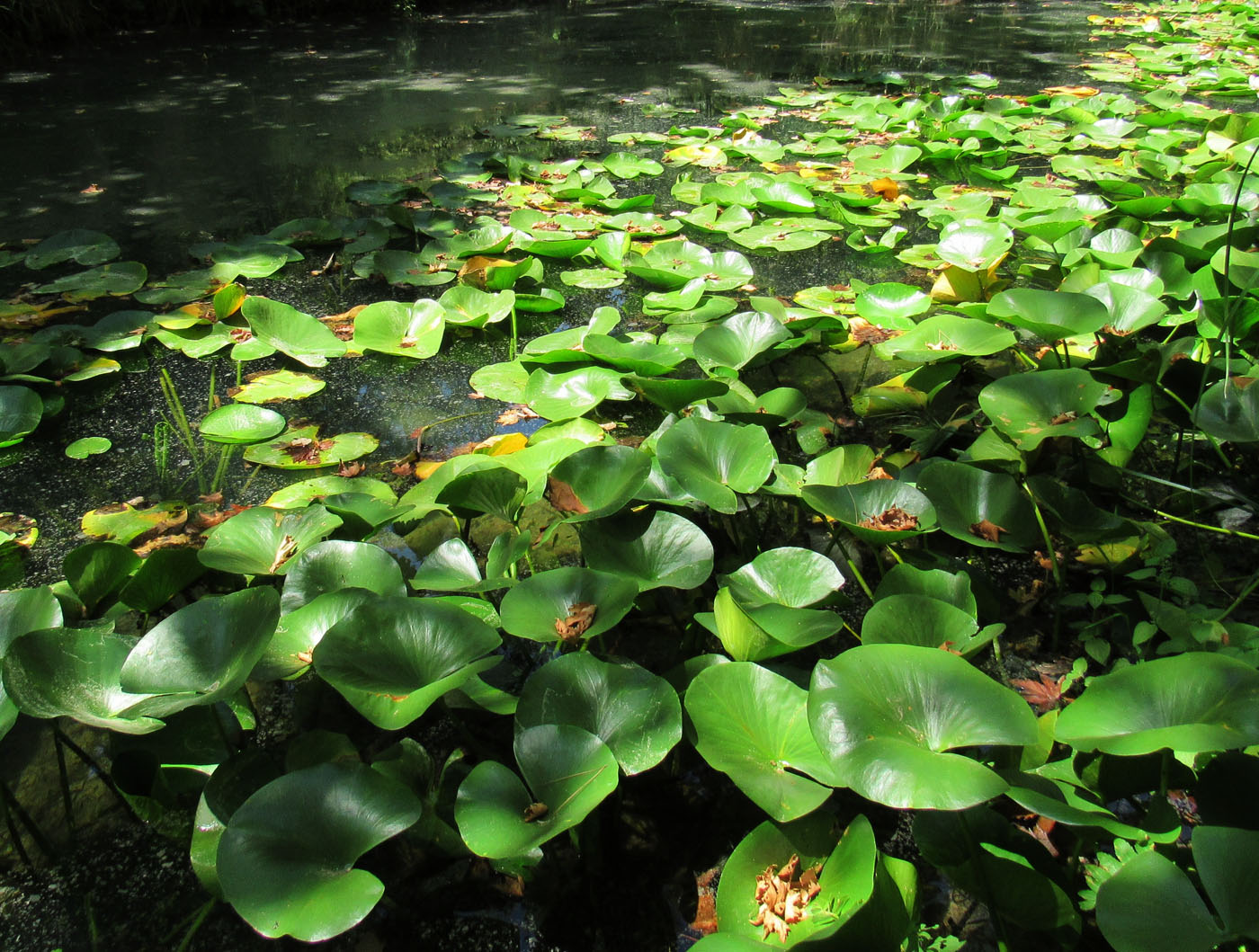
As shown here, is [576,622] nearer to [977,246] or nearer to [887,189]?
[977,246]

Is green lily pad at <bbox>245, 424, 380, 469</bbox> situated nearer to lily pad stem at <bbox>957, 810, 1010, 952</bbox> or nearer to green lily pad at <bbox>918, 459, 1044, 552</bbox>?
green lily pad at <bbox>918, 459, 1044, 552</bbox>

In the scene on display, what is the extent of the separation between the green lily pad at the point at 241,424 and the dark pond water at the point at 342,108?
0.06 m

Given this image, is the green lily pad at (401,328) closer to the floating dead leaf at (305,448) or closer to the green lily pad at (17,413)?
the floating dead leaf at (305,448)

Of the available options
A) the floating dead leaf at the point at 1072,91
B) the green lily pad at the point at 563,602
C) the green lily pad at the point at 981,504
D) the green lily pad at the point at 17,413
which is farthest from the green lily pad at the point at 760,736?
the floating dead leaf at the point at 1072,91

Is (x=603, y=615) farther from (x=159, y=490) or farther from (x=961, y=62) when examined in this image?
(x=961, y=62)

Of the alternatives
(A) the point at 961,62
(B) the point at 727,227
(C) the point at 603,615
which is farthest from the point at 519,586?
(A) the point at 961,62

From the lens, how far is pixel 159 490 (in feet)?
3.94

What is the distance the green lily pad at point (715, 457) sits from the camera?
0.92 m

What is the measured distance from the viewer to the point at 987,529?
920 millimetres

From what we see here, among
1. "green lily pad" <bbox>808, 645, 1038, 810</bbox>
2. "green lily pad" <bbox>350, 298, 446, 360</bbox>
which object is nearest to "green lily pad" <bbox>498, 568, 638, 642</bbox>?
"green lily pad" <bbox>808, 645, 1038, 810</bbox>

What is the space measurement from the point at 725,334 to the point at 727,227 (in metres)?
0.87

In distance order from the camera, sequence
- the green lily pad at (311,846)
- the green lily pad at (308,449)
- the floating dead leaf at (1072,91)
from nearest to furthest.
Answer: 1. the green lily pad at (311,846)
2. the green lily pad at (308,449)
3. the floating dead leaf at (1072,91)

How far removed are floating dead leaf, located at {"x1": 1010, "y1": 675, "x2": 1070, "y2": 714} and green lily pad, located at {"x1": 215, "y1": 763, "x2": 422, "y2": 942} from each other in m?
0.62

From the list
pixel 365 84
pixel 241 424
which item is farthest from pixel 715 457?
pixel 365 84
